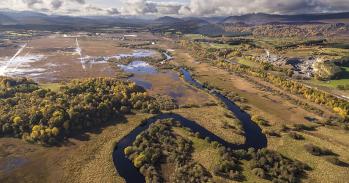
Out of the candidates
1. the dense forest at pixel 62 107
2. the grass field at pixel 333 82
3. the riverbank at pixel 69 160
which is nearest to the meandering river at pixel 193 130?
the riverbank at pixel 69 160

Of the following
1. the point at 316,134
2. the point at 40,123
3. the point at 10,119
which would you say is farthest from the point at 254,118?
the point at 10,119

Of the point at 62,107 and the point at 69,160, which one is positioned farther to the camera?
the point at 62,107

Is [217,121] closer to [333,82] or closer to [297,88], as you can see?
[297,88]

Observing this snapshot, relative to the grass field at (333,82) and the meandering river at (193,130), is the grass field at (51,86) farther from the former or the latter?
the grass field at (333,82)

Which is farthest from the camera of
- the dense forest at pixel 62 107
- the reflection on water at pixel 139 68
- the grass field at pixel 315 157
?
the reflection on water at pixel 139 68

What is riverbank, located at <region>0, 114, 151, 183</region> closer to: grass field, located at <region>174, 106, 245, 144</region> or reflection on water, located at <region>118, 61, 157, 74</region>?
grass field, located at <region>174, 106, 245, 144</region>

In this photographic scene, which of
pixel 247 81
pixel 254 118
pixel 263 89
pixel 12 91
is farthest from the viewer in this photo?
pixel 247 81

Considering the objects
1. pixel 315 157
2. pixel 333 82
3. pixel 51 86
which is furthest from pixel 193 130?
pixel 333 82

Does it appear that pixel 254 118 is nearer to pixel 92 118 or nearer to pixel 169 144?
pixel 169 144
